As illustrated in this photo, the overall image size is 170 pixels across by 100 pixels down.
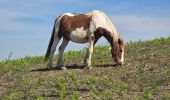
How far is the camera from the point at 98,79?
14492 millimetres

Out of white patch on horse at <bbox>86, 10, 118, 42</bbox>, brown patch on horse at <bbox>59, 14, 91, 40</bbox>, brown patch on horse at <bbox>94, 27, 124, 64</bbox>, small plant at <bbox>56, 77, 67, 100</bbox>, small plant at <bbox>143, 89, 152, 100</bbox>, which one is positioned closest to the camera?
small plant at <bbox>143, 89, 152, 100</bbox>

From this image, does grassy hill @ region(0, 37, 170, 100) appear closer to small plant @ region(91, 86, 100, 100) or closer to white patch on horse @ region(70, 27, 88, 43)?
small plant @ region(91, 86, 100, 100)

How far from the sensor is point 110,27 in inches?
658

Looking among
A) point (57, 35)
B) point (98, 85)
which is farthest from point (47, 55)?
point (98, 85)

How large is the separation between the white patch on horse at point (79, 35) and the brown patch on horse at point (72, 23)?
4.6 inches

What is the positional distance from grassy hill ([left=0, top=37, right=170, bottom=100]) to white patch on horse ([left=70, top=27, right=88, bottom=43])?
93 cm

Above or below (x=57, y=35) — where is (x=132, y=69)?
below

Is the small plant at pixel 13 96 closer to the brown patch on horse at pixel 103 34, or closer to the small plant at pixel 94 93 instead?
the small plant at pixel 94 93

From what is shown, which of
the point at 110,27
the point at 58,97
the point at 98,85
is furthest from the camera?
the point at 110,27

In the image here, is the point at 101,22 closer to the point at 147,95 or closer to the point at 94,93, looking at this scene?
the point at 94,93

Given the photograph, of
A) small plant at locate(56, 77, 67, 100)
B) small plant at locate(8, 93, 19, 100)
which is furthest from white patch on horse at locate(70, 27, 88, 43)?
small plant at locate(8, 93, 19, 100)

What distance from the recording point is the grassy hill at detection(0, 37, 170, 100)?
507 inches

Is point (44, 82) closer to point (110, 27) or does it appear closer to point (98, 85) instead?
point (98, 85)

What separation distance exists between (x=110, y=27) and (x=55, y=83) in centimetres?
329
